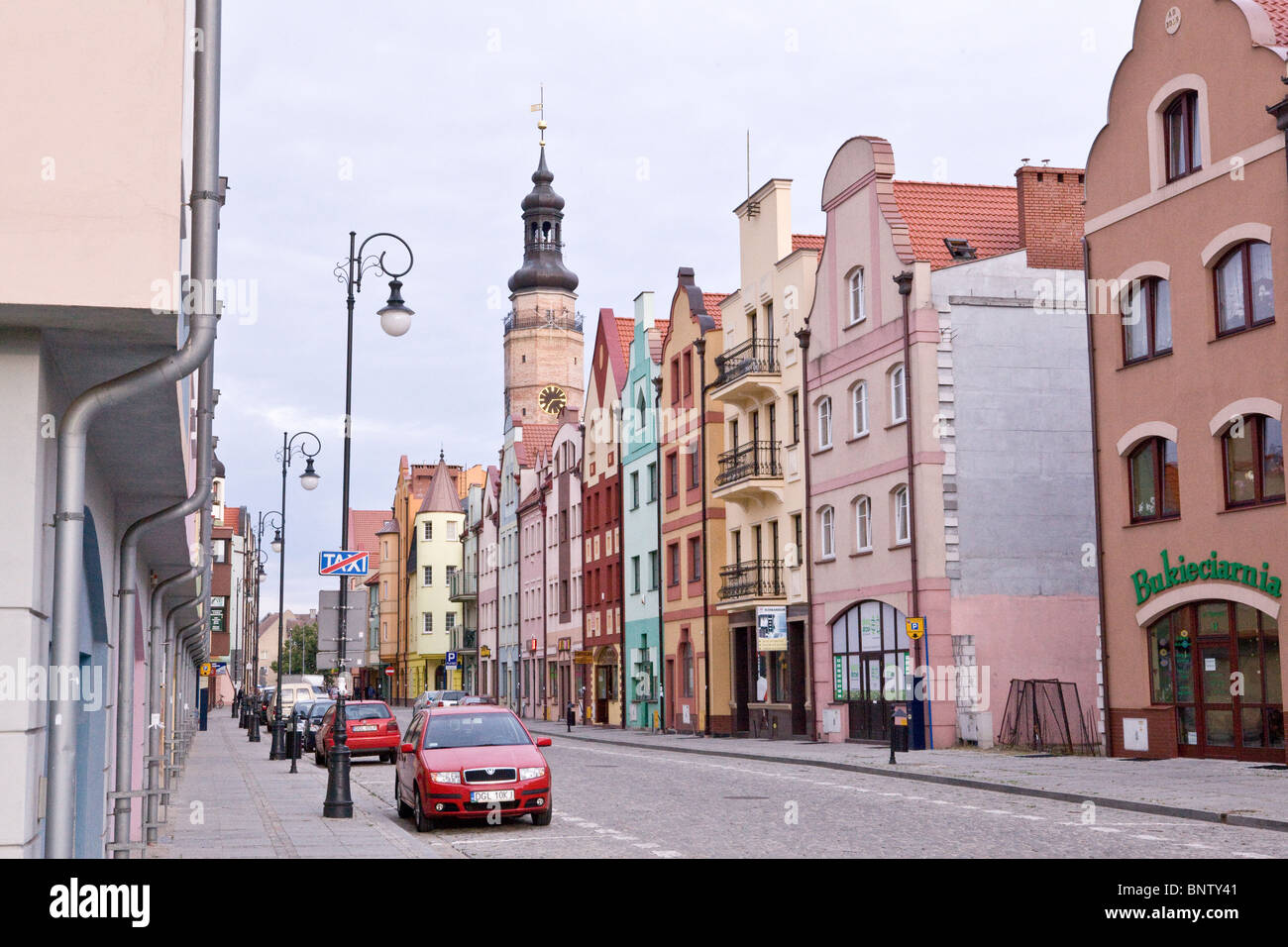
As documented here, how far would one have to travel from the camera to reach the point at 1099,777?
79.6 feet

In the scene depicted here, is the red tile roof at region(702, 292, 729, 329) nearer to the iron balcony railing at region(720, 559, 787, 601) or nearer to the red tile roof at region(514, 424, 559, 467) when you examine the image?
the iron balcony railing at region(720, 559, 787, 601)

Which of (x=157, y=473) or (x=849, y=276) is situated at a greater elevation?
(x=849, y=276)

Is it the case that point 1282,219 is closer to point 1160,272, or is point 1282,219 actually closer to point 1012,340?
point 1160,272

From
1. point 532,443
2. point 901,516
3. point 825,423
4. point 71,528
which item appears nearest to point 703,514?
point 825,423

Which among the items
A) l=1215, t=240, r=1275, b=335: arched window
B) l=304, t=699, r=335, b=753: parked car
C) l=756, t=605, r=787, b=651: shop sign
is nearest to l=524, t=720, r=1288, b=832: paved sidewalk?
l=756, t=605, r=787, b=651: shop sign

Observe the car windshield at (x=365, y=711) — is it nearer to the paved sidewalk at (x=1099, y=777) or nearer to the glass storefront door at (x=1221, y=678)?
the paved sidewalk at (x=1099, y=777)

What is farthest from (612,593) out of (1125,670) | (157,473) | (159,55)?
(159,55)

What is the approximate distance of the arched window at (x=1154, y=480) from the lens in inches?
1109

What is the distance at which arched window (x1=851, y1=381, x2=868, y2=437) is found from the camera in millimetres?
38728

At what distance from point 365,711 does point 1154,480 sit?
19.0 m

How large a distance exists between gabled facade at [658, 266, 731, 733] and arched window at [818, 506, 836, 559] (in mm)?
7715

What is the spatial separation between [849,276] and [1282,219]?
15.8m
